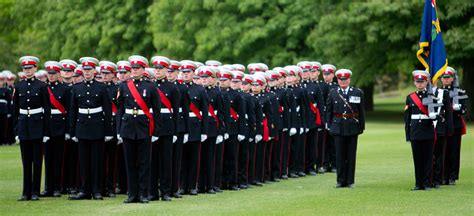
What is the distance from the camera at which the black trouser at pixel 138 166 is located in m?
15.5

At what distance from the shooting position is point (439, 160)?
18.6 m

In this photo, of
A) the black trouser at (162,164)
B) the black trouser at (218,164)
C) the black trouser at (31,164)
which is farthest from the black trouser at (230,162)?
the black trouser at (31,164)

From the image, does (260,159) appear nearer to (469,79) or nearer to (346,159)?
(346,159)

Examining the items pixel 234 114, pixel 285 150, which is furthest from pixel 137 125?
pixel 285 150

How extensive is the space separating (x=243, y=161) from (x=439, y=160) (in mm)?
3399

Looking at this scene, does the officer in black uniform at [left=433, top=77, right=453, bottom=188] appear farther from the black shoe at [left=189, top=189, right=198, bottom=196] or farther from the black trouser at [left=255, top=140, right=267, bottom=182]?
the black shoe at [left=189, top=189, right=198, bottom=196]

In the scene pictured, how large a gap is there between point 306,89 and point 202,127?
205 inches

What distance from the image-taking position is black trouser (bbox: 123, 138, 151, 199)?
612 inches

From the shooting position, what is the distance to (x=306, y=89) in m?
22.1

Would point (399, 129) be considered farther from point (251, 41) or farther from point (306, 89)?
point (306, 89)

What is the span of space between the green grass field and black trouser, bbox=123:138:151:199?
10.9 inches

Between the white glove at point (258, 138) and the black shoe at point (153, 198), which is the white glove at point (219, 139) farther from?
the black shoe at point (153, 198)

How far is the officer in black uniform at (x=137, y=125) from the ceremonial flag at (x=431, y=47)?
211 inches

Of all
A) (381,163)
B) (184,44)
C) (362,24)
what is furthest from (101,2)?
(381,163)
